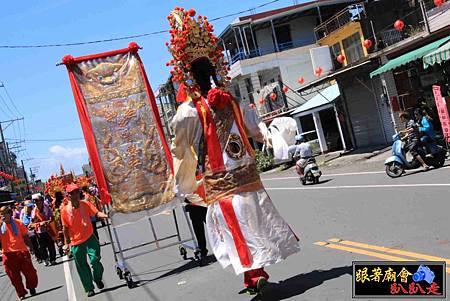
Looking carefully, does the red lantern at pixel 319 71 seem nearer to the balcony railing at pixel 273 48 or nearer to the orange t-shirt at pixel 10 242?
the balcony railing at pixel 273 48

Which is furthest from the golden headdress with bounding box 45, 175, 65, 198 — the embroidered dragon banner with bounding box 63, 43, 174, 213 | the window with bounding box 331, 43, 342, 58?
the window with bounding box 331, 43, 342, 58

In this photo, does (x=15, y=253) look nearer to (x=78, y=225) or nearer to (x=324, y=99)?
(x=78, y=225)

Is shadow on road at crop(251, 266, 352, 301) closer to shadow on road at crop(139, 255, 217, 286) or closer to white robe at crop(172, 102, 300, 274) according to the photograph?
white robe at crop(172, 102, 300, 274)

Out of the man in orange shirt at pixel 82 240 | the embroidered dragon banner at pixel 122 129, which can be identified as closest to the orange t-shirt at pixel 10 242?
the man in orange shirt at pixel 82 240

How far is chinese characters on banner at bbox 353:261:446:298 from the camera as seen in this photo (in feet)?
12.3

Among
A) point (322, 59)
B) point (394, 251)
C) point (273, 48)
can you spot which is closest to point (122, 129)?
point (394, 251)

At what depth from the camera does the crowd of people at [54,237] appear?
8.39 m

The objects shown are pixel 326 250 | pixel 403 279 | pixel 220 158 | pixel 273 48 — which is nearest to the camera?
pixel 403 279

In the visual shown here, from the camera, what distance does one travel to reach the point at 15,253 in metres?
10.2

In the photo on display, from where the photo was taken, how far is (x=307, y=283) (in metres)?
5.78

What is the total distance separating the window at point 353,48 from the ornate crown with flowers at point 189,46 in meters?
23.6

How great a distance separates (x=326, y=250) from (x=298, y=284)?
1533 millimetres

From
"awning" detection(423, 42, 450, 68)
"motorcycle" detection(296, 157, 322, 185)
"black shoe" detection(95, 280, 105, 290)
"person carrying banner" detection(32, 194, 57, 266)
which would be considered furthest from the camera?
"motorcycle" detection(296, 157, 322, 185)

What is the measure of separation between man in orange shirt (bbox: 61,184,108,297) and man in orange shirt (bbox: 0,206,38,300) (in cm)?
214
